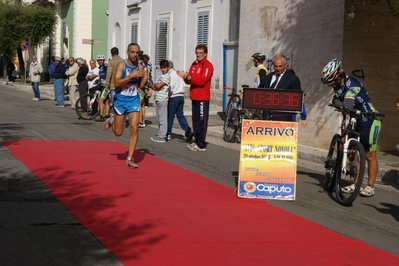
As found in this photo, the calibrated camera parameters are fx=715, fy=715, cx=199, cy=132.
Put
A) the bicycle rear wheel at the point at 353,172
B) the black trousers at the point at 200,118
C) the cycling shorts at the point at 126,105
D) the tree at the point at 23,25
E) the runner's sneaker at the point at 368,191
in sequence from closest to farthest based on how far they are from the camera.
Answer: the bicycle rear wheel at the point at 353,172 < the runner's sneaker at the point at 368,191 < the cycling shorts at the point at 126,105 < the black trousers at the point at 200,118 < the tree at the point at 23,25

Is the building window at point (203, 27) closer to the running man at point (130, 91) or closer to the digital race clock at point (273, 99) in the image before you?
the running man at point (130, 91)

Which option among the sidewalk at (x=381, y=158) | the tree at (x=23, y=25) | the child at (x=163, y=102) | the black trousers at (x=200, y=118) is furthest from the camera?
the tree at (x=23, y=25)

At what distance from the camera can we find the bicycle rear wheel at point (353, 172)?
9.08m

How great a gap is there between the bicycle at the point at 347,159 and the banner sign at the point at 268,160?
59 centimetres

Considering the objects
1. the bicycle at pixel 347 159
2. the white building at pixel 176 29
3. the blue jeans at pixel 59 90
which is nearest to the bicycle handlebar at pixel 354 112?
the bicycle at pixel 347 159

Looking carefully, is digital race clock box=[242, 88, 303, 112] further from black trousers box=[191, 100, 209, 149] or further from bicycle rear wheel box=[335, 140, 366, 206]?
black trousers box=[191, 100, 209, 149]

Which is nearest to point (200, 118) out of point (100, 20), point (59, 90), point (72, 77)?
point (72, 77)

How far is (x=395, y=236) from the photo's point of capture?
790 cm

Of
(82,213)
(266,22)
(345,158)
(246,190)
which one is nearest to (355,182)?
(345,158)

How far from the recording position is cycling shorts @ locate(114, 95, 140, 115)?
11.5 metres

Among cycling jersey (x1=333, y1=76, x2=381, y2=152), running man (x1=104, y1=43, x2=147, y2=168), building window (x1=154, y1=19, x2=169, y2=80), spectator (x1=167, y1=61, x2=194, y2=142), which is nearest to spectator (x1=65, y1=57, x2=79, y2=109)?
building window (x1=154, y1=19, x2=169, y2=80)

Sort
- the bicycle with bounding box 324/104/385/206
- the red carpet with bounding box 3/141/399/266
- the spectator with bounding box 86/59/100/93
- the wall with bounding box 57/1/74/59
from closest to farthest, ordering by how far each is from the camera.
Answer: the red carpet with bounding box 3/141/399/266 < the bicycle with bounding box 324/104/385/206 < the spectator with bounding box 86/59/100/93 < the wall with bounding box 57/1/74/59

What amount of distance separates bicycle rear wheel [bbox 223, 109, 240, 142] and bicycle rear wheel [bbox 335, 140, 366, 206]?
6.66 meters

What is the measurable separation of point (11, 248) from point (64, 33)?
41.8 meters
